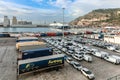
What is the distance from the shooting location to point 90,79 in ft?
70.9

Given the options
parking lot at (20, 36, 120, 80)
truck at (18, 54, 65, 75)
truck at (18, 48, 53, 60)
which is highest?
truck at (18, 48, 53, 60)

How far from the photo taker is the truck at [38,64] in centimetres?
2130

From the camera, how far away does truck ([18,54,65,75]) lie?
2130cm

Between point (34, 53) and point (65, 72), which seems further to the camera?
point (34, 53)

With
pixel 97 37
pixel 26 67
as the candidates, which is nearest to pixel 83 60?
pixel 26 67

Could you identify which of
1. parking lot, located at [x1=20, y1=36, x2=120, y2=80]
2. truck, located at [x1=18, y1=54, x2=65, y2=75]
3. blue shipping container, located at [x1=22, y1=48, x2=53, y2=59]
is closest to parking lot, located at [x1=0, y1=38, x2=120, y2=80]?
parking lot, located at [x1=20, y1=36, x2=120, y2=80]

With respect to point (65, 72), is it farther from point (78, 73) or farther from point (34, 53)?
point (34, 53)

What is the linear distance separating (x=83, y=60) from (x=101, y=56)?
5223mm

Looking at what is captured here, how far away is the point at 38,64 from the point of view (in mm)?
22891

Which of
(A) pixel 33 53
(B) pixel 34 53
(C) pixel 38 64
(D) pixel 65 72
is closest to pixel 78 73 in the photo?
(D) pixel 65 72

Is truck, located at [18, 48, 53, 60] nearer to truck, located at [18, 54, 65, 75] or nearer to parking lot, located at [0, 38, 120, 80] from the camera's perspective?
parking lot, located at [0, 38, 120, 80]

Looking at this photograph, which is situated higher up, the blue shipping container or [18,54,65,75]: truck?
the blue shipping container

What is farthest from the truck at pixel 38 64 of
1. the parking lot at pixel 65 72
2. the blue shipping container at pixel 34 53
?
the blue shipping container at pixel 34 53

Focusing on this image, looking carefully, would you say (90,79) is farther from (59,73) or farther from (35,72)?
(35,72)
